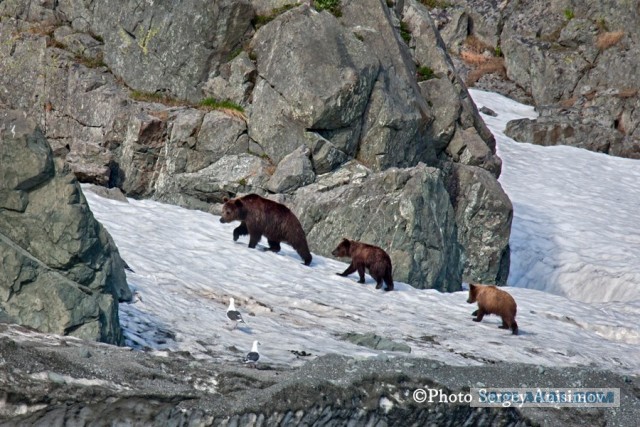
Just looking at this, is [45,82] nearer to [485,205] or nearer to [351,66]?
[351,66]

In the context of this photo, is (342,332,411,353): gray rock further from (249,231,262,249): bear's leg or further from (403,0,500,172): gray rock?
(403,0,500,172): gray rock

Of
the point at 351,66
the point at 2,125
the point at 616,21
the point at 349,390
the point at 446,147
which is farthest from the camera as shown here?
the point at 616,21

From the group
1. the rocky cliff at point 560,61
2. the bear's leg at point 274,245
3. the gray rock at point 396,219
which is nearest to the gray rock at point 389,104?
the gray rock at point 396,219

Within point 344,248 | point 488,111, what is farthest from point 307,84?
point 488,111

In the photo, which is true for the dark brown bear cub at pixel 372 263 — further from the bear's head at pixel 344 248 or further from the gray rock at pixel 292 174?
the gray rock at pixel 292 174

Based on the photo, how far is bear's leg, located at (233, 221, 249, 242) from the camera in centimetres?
2314

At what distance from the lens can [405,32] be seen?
109 ft

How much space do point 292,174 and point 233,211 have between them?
3131mm

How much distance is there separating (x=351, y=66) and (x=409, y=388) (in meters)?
17.4

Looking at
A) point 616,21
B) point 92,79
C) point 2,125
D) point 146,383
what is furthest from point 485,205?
point 616,21

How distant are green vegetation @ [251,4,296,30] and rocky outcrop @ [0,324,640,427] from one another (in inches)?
709

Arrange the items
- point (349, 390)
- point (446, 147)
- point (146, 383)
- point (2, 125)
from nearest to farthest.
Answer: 1. point (146, 383)
2. point (349, 390)
3. point (2, 125)
4. point (446, 147)

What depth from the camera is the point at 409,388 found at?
11.1 m

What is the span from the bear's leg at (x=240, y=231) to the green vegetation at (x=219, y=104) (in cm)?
541
